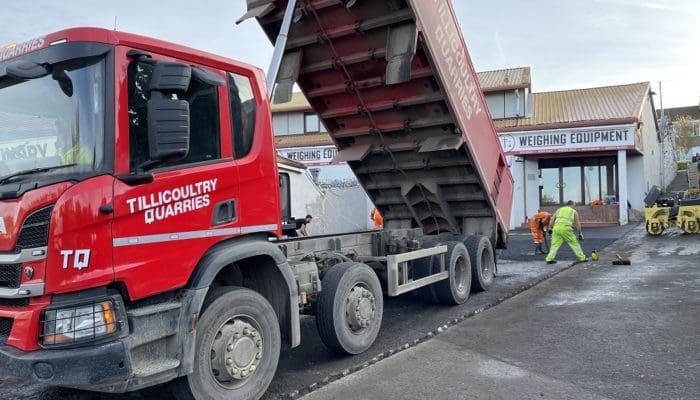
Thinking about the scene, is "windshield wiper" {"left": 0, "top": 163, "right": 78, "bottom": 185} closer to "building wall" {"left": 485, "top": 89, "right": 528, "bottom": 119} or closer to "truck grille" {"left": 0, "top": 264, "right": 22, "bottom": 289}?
"truck grille" {"left": 0, "top": 264, "right": 22, "bottom": 289}

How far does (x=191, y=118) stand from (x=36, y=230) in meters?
1.17

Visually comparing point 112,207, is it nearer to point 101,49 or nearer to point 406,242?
point 101,49

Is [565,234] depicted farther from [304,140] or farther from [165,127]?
[304,140]

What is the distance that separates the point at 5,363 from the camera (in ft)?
10.4

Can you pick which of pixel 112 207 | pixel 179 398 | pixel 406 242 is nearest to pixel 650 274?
pixel 406 242

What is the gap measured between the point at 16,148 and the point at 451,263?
5390 mm

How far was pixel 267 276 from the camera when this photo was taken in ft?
14.9

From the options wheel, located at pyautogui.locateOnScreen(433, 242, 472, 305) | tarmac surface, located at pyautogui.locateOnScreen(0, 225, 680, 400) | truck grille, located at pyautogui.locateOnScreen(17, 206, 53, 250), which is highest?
truck grille, located at pyautogui.locateOnScreen(17, 206, 53, 250)

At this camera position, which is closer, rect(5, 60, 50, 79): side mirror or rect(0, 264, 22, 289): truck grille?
rect(0, 264, 22, 289): truck grille

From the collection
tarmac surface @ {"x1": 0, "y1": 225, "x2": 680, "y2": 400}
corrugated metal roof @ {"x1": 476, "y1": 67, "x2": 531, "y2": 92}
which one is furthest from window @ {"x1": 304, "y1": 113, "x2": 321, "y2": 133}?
tarmac surface @ {"x1": 0, "y1": 225, "x2": 680, "y2": 400}

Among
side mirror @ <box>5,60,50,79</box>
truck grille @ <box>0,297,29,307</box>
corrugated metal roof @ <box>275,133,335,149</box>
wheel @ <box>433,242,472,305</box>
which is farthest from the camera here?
corrugated metal roof @ <box>275,133,335,149</box>

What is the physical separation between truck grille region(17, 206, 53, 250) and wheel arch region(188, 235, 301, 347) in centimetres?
121

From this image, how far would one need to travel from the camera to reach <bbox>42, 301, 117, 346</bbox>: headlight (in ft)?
10.3

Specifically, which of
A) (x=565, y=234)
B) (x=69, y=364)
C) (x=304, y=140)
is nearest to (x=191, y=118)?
(x=69, y=364)
